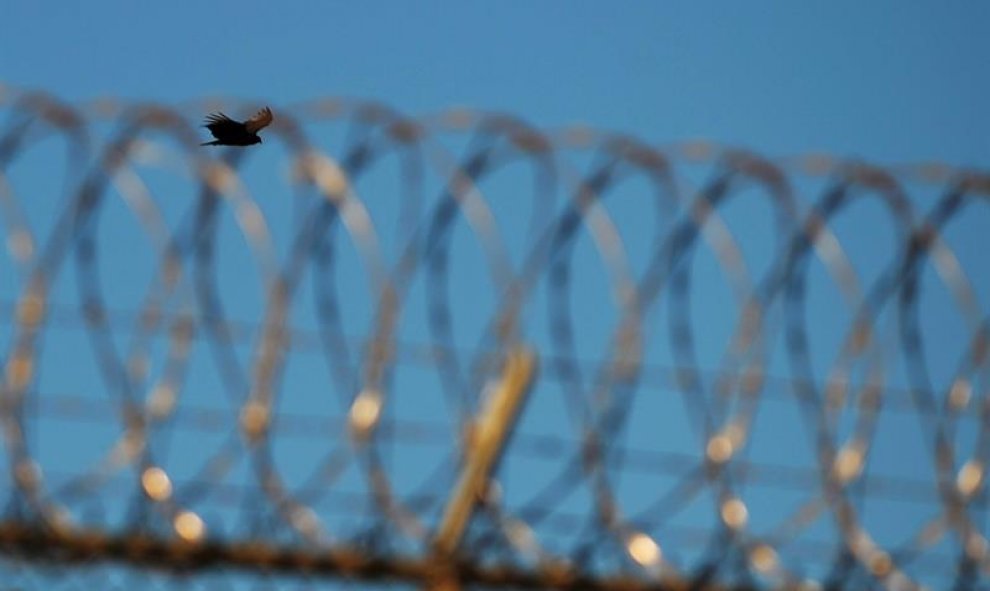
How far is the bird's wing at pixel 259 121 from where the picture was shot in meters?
19.7

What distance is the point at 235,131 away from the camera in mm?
19703

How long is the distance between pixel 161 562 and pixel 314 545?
0.88 metres

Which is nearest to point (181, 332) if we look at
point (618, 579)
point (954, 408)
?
point (618, 579)

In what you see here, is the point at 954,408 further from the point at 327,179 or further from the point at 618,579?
the point at 327,179

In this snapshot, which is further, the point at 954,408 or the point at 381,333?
the point at 954,408

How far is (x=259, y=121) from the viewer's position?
65.5 feet

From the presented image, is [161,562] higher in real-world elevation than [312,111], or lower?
lower

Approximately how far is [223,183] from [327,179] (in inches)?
24.9

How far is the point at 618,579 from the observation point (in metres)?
20.1

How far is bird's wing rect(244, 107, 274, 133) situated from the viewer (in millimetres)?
19703

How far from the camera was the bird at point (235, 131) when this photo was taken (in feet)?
64.2

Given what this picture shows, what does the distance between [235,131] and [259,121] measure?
0.99ft

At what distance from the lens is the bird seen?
1958 centimetres

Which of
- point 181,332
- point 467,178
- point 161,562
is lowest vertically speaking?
point 161,562
